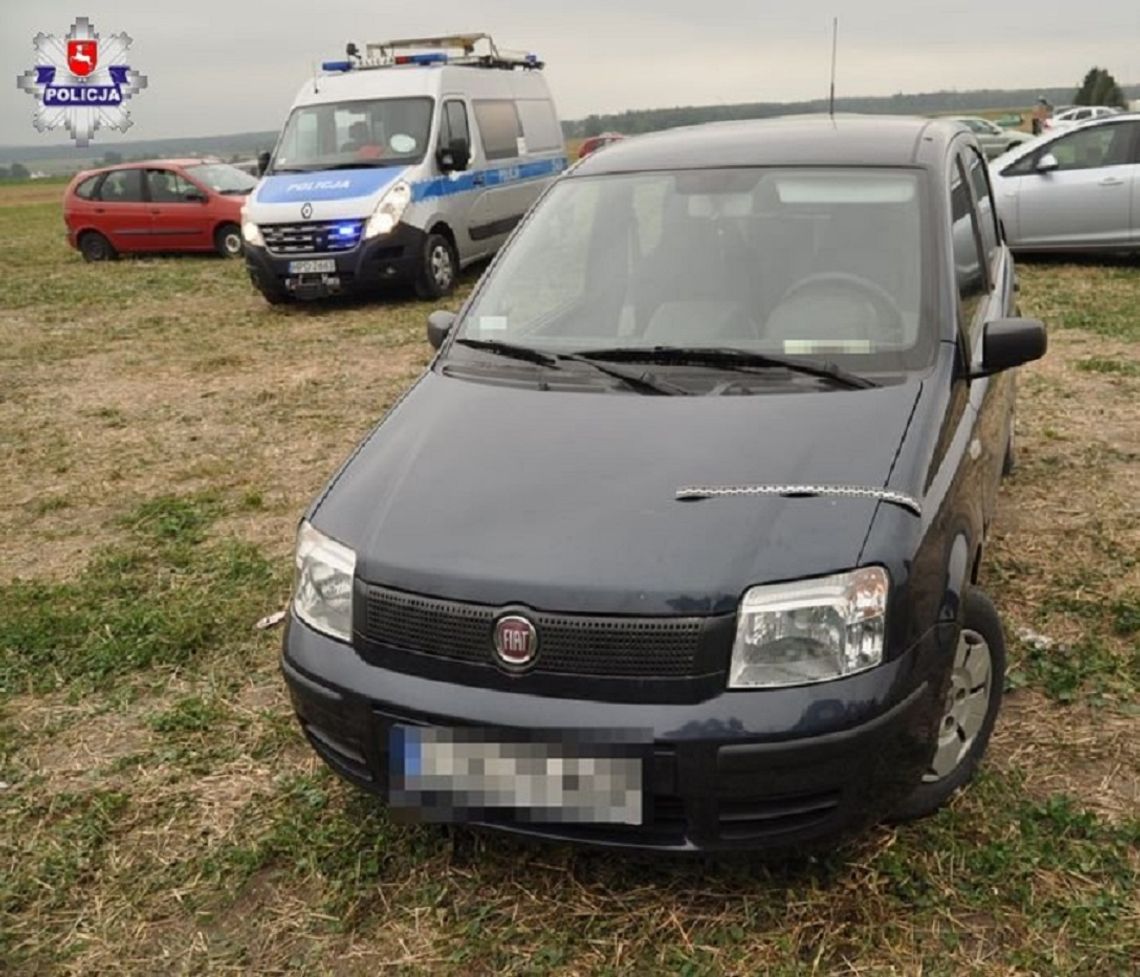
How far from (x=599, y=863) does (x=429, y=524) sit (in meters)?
0.95

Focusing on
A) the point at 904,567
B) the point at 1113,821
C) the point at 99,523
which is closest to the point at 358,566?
the point at 904,567

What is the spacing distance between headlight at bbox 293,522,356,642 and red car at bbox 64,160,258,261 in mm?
14155

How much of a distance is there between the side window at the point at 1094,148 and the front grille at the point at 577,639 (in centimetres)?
1029

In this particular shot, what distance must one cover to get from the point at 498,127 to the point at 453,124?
111cm

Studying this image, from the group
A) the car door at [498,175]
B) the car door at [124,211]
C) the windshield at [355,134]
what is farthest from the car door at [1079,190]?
the car door at [124,211]

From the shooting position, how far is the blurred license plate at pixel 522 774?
2309 millimetres

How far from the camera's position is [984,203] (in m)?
4.45

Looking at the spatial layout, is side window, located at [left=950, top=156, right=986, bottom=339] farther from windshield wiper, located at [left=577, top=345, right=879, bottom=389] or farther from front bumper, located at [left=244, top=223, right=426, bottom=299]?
front bumper, located at [left=244, top=223, right=426, bottom=299]

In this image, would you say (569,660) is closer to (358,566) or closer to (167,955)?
(358,566)

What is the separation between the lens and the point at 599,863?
277 centimetres

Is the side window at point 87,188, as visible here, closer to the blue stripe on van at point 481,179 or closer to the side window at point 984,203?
the blue stripe on van at point 481,179

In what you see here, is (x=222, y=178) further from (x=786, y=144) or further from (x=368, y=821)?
(x=368, y=821)

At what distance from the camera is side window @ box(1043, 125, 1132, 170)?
10648 millimetres

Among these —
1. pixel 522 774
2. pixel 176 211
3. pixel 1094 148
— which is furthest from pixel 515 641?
pixel 176 211
